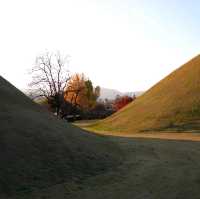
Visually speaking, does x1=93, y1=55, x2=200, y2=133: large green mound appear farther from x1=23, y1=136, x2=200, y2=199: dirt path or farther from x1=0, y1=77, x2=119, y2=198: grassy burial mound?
x1=0, y1=77, x2=119, y2=198: grassy burial mound

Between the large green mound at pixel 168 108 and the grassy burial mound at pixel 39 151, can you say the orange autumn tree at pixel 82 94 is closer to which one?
the large green mound at pixel 168 108

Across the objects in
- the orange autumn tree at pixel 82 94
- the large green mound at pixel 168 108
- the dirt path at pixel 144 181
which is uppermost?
the orange autumn tree at pixel 82 94

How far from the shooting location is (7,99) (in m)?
18.1

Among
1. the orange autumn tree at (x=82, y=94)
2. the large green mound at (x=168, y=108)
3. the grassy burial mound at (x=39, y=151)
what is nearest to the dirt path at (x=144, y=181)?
the grassy burial mound at (x=39, y=151)

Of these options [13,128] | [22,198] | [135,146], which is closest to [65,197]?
[22,198]

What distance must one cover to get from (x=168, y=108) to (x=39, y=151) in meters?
27.9

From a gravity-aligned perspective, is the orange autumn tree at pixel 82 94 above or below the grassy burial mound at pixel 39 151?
Result: above

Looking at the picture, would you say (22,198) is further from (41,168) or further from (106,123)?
(106,123)

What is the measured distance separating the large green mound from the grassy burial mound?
61.0 feet

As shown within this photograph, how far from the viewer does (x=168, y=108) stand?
133ft

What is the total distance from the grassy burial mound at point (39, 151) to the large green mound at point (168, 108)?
1858 cm

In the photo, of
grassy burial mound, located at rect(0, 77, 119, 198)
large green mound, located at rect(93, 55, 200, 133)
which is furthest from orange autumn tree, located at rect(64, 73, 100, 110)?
grassy burial mound, located at rect(0, 77, 119, 198)

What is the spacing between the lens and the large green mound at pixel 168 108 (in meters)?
36.9

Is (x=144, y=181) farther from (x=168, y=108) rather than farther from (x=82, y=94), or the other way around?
(x=82, y=94)
